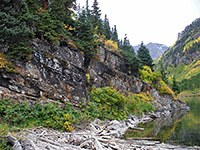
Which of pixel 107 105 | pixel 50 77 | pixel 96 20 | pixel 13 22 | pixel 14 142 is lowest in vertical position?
pixel 14 142

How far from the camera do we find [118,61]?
2947 cm

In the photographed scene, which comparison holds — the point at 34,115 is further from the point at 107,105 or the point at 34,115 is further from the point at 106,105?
the point at 107,105

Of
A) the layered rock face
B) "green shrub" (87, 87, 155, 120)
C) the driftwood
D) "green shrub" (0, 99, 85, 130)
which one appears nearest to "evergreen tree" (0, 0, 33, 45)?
the layered rock face

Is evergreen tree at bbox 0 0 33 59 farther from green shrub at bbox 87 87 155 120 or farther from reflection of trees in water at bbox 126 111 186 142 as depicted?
reflection of trees in water at bbox 126 111 186 142

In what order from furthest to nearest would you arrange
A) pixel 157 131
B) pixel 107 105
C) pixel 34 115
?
pixel 107 105
pixel 157 131
pixel 34 115

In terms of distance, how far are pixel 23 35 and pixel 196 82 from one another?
138m

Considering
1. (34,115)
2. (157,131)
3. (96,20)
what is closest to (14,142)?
(34,115)

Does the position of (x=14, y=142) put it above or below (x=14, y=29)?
below

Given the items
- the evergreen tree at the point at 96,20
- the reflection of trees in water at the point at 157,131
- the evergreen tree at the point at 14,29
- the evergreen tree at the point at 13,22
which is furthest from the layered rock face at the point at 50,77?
the evergreen tree at the point at 96,20

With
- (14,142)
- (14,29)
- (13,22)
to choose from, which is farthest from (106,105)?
(14,142)

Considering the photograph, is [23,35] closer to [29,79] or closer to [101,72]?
[29,79]

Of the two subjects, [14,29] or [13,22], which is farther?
[13,22]

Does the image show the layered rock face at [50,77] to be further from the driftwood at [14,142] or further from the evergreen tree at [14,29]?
the driftwood at [14,142]

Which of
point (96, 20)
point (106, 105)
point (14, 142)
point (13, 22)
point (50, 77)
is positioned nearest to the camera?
point (14, 142)
